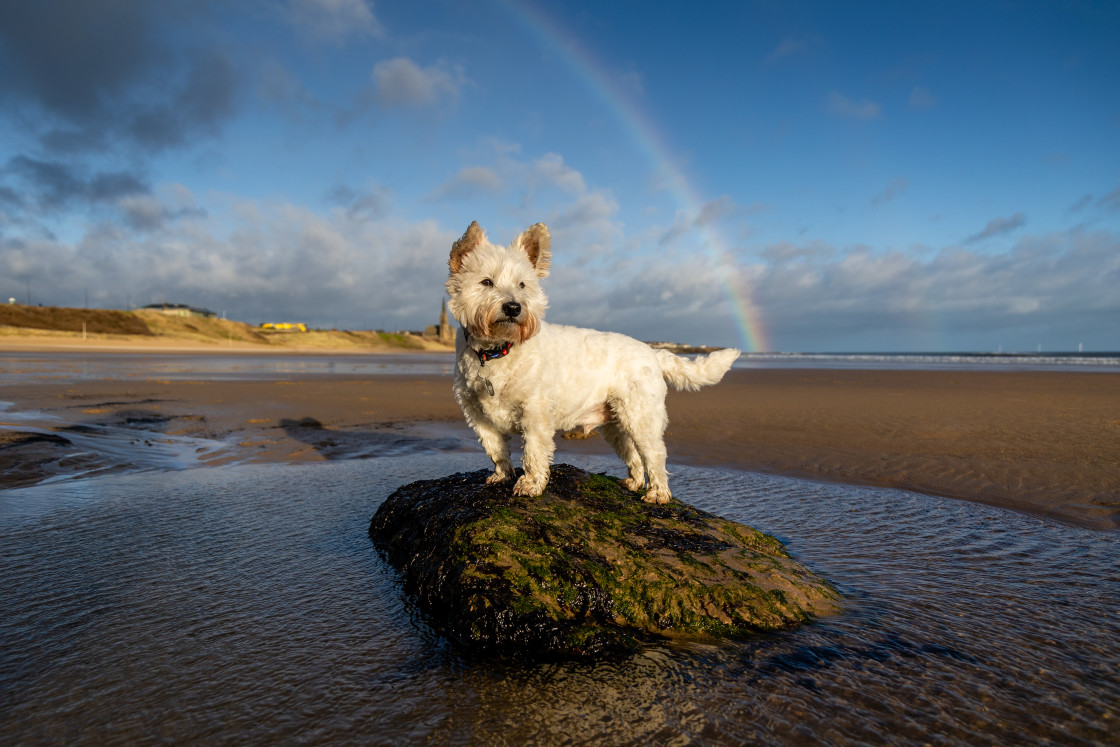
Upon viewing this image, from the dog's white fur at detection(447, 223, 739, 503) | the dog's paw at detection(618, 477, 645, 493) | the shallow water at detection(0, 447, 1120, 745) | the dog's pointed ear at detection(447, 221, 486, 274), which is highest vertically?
the dog's pointed ear at detection(447, 221, 486, 274)

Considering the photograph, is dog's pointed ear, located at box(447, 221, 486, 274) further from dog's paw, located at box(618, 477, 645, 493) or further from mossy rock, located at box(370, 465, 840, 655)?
dog's paw, located at box(618, 477, 645, 493)

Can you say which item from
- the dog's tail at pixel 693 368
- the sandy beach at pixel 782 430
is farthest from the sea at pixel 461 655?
the sandy beach at pixel 782 430

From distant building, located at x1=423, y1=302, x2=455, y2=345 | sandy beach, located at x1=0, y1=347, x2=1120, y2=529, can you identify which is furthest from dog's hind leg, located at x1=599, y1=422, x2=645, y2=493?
distant building, located at x1=423, y1=302, x2=455, y2=345

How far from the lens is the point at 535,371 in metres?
5.03

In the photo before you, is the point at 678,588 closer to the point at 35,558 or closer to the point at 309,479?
the point at 35,558

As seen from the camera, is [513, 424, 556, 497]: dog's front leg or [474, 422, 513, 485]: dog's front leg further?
[474, 422, 513, 485]: dog's front leg

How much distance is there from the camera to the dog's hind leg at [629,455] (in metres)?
6.19

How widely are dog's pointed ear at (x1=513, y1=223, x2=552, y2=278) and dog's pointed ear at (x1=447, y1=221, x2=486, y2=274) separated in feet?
1.43

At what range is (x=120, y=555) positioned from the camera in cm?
467

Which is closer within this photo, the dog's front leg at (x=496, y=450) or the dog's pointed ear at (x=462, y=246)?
the dog's pointed ear at (x=462, y=246)

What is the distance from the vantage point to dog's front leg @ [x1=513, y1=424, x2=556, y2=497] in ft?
16.7

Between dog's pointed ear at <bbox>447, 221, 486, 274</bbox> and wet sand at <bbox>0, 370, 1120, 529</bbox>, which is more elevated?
dog's pointed ear at <bbox>447, 221, 486, 274</bbox>

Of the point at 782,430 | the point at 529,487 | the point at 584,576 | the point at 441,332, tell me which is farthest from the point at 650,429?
the point at 441,332

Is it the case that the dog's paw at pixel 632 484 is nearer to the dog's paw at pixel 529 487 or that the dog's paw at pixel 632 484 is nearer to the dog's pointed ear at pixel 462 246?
the dog's paw at pixel 529 487
